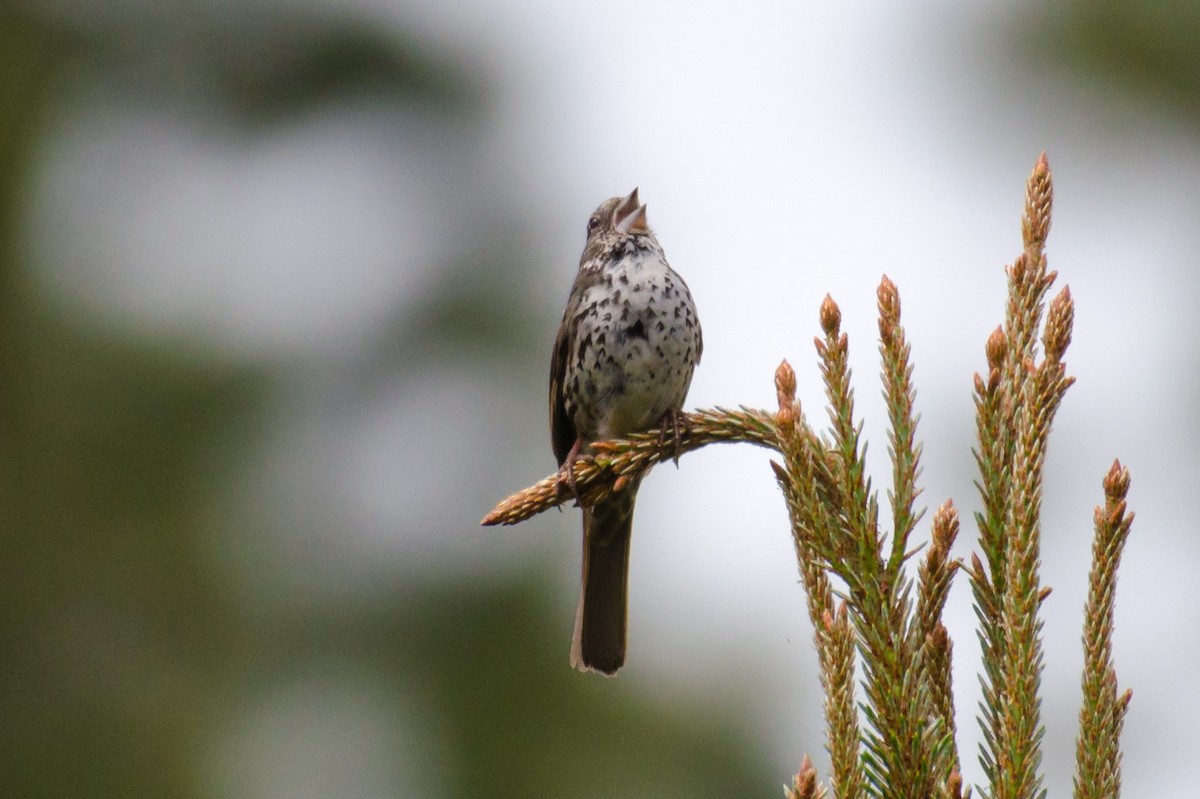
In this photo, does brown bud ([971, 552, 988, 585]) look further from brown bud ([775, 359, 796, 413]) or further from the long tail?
the long tail

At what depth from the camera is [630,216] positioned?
195 inches

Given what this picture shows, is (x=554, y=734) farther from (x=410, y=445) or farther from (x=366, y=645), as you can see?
(x=410, y=445)

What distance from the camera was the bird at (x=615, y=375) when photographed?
418 centimetres

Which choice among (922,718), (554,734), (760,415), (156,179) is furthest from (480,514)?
(922,718)

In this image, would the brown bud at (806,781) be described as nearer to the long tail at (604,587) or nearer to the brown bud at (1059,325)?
the brown bud at (1059,325)

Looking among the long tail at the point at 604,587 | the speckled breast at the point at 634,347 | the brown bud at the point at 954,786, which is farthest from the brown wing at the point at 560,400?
the brown bud at the point at 954,786

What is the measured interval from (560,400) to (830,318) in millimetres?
2630

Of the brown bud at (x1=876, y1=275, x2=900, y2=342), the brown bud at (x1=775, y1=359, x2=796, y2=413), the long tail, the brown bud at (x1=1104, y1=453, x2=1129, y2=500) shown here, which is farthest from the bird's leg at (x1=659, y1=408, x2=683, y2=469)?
the brown bud at (x1=1104, y1=453, x2=1129, y2=500)

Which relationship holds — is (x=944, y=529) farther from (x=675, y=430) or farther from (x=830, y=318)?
(x=675, y=430)

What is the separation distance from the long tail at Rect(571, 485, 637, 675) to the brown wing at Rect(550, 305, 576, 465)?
355 millimetres

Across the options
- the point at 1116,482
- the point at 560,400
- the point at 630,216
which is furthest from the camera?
the point at 630,216

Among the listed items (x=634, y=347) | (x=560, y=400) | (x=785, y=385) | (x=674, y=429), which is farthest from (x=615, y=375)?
(x=785, y=385)

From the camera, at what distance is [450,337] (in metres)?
9.53

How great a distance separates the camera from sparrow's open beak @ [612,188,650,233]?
4914 mm
